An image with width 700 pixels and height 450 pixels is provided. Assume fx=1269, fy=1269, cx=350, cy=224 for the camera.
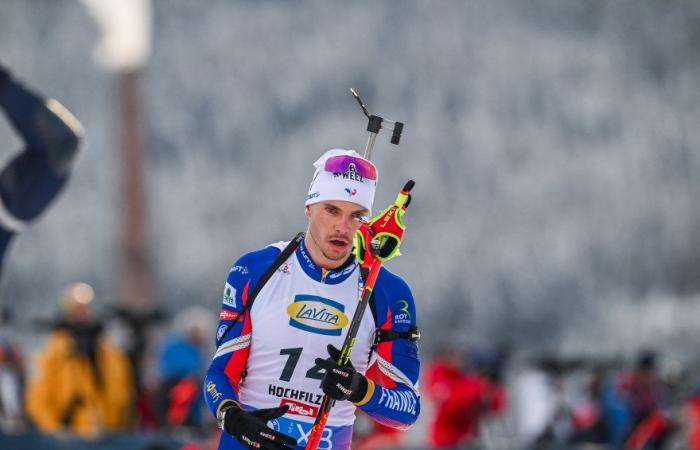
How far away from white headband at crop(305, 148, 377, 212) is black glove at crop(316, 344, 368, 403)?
25.0 inches

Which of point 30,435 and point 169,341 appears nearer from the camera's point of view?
point 30,435

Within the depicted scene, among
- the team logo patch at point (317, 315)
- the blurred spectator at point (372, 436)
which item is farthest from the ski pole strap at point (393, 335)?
the blurred spectator at point (372, 436)

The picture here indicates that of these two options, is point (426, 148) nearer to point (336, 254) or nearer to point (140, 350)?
point (140, 350)

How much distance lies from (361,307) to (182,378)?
24.1 feet

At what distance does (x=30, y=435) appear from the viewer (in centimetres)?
1037

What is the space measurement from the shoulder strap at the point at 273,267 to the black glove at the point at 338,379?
1.38ft

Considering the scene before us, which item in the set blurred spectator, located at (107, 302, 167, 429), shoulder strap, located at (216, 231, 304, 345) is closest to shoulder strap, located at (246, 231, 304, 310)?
shoulder strap, located at (216, 231, 304, 345)

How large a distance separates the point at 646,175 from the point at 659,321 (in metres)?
5.09

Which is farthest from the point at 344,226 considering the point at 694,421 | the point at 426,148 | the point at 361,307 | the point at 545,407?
the point at 426,148

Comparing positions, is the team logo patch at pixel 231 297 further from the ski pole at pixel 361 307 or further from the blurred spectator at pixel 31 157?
the blurred spectator at pixel 31 157

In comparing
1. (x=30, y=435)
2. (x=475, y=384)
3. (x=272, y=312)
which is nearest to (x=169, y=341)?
(x=30, y=435)

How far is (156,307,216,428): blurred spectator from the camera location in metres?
12.0

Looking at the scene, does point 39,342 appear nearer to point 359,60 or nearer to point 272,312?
point 359,60

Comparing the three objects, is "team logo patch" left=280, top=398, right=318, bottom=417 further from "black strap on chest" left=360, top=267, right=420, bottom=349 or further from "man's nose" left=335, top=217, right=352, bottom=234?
"man's nose" left=335, top=217, right=352, bottom=234
